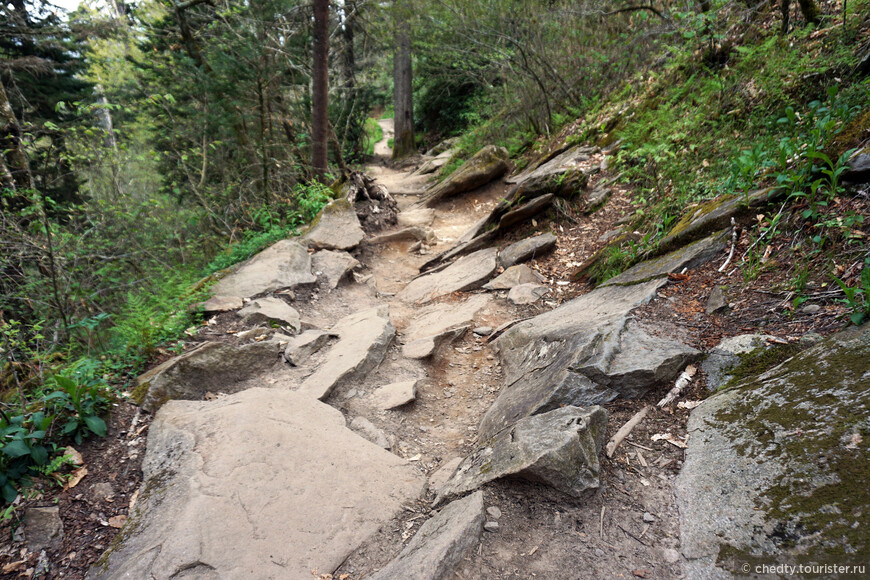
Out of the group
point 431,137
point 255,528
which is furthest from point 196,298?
point 431,137

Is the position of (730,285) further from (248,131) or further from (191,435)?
(248,131)

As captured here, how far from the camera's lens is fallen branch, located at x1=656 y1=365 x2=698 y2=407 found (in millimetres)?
2508

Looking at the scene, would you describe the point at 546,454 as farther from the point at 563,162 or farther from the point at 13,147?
the point at 13,147

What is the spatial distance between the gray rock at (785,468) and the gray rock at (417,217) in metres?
7.03

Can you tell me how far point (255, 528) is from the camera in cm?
232

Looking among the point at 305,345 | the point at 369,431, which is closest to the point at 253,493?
the point at 369,431

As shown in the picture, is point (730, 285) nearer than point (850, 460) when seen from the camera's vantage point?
No

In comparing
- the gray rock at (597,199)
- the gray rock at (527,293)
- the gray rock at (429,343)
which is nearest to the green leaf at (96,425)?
the gray rock at (429,343)

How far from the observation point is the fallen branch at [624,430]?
230 centimetres

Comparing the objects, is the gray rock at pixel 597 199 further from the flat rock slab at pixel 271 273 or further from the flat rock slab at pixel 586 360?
the flat rock slab at pixel 271 273

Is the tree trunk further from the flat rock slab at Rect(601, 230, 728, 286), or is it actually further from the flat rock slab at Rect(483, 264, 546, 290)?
the flat rock slab at Rect(601, 230, 728, 286)

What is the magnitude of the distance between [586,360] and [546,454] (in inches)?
37.2

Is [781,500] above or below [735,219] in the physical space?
below

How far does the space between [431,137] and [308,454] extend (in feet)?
56.0
